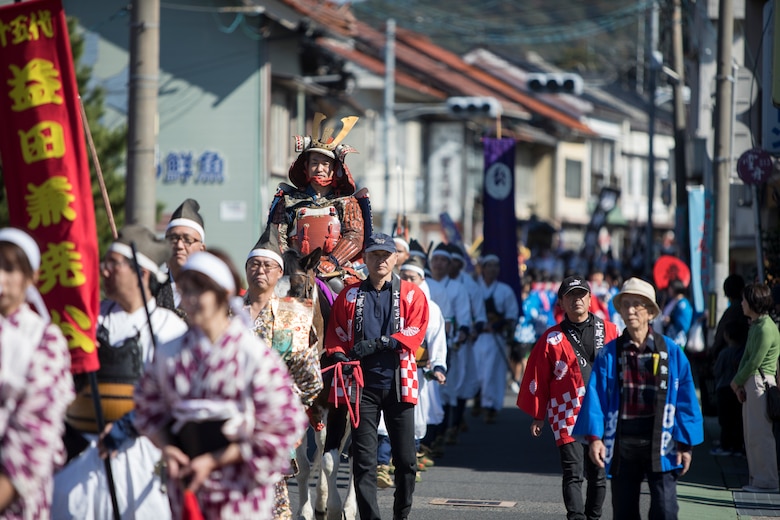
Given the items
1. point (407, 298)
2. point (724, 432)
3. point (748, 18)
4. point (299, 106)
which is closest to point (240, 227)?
point (299, 106)

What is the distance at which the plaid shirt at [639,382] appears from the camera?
7156 millimetres

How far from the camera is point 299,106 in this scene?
31344mm

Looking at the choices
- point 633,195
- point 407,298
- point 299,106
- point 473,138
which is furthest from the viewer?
point 633,195

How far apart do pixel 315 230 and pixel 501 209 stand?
8.79 metres

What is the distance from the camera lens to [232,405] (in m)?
5.06

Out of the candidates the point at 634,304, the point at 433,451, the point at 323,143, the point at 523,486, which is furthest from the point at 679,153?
the point at 634,304

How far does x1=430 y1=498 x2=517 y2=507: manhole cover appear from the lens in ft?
34.0

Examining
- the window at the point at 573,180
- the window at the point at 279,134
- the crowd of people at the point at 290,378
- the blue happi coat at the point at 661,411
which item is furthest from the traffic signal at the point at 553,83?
the window at the point at 573,180

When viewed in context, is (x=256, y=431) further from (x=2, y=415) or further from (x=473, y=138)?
(x=473, y=138)

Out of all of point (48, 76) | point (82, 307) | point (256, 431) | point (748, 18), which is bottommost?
point (256, 431)

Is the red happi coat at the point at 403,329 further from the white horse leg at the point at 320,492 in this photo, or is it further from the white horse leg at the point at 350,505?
the white horse leg at the point at 350,505

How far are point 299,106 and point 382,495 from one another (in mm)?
21319

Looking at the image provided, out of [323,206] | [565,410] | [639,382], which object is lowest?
[565,410]

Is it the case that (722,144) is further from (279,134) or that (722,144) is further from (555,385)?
(279,134)
